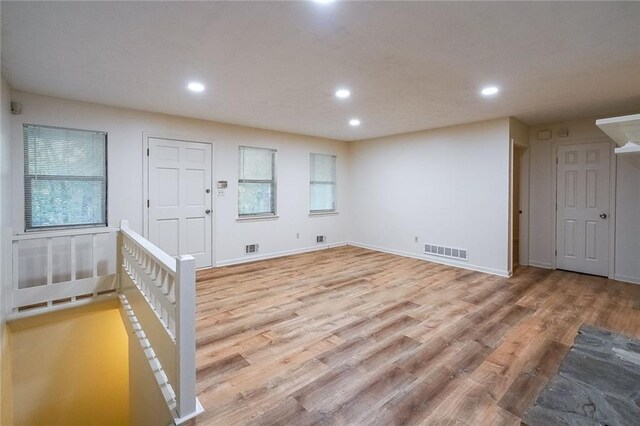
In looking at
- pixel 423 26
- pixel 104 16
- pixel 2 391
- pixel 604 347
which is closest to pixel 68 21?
pixel 104 16

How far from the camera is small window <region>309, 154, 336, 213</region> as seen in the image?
6.44 meters

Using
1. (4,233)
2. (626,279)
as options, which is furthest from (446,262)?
(4,233)

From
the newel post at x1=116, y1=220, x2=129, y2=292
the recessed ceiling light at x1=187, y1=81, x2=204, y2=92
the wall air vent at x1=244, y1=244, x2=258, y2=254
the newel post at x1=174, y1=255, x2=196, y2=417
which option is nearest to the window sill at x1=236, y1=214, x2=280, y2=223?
the wall air vent at x1=244, y1=244, x2=258, y2=254

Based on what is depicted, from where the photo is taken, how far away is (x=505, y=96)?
139 inches

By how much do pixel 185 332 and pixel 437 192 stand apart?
15.6 ft

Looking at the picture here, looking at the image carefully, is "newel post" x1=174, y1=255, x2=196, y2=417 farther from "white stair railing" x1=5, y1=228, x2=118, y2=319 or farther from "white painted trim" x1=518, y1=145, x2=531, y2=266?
"white painted trim" x1=518, y1=145, x2=531, y2=266

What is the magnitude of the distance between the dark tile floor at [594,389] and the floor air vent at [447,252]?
3572mm

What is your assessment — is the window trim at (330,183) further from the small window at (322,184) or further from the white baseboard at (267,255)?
the white baseboard at (267,255)

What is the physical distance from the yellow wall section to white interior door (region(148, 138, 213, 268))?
121 cm

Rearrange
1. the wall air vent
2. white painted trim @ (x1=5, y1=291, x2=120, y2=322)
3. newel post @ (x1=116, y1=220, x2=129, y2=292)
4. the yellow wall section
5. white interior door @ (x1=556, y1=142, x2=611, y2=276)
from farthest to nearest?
the wall air vent → white interior door @ (x1=556, y1=142, x2=611, y2=276) → newel post @ (x1=116, y1=220, x2=129, y2=292) → the yellow wall section → white painted trim @ (x1=5, y1=291, x2=120, y2=322)

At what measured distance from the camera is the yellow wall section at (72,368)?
314cm

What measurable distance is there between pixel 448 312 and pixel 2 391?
4.13 metres

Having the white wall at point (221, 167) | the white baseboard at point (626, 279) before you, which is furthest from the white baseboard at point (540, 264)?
the white wall at point (221, 167)

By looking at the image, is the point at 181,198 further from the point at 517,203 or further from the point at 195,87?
the point at 517,203
